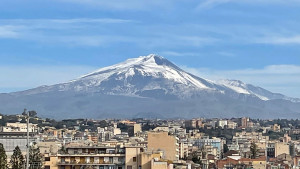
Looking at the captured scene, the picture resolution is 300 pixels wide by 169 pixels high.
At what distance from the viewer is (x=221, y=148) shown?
173 meters

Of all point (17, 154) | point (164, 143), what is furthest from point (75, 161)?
point (164, 143)

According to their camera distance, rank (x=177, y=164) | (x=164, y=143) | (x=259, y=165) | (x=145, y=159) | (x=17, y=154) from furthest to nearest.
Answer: (x=259, y=165), (x=164, y=143), (x=177, y=164), (x=17, y=154), (x=145, y=159)

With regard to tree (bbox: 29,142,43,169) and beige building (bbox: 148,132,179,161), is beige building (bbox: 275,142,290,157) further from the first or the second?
tree (bbox: 29,142,43,169)

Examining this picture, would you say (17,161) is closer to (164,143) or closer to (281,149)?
(164,143)

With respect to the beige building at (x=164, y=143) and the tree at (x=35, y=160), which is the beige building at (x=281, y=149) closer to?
the beige building at (x=164, y=143)

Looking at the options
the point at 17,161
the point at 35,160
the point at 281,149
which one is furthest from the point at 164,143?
the point at 281,149

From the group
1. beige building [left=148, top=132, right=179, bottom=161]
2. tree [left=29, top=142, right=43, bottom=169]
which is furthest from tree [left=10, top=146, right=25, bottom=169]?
beige building [left=148, top=132, right=179, bottom=161]

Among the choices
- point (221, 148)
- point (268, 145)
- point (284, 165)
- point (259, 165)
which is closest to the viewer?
point (259, 165)

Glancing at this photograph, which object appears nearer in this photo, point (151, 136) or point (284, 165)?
point (151, 136)

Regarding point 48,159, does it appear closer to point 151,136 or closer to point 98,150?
point 98,150

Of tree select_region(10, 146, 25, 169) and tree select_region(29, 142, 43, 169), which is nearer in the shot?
tree select_region(29, 142, 43, 169)

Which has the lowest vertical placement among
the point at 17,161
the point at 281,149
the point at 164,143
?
the point at 281,149

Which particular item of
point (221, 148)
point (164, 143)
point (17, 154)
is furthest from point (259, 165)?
point (221, 148)

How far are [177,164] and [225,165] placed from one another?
96.7 feet
